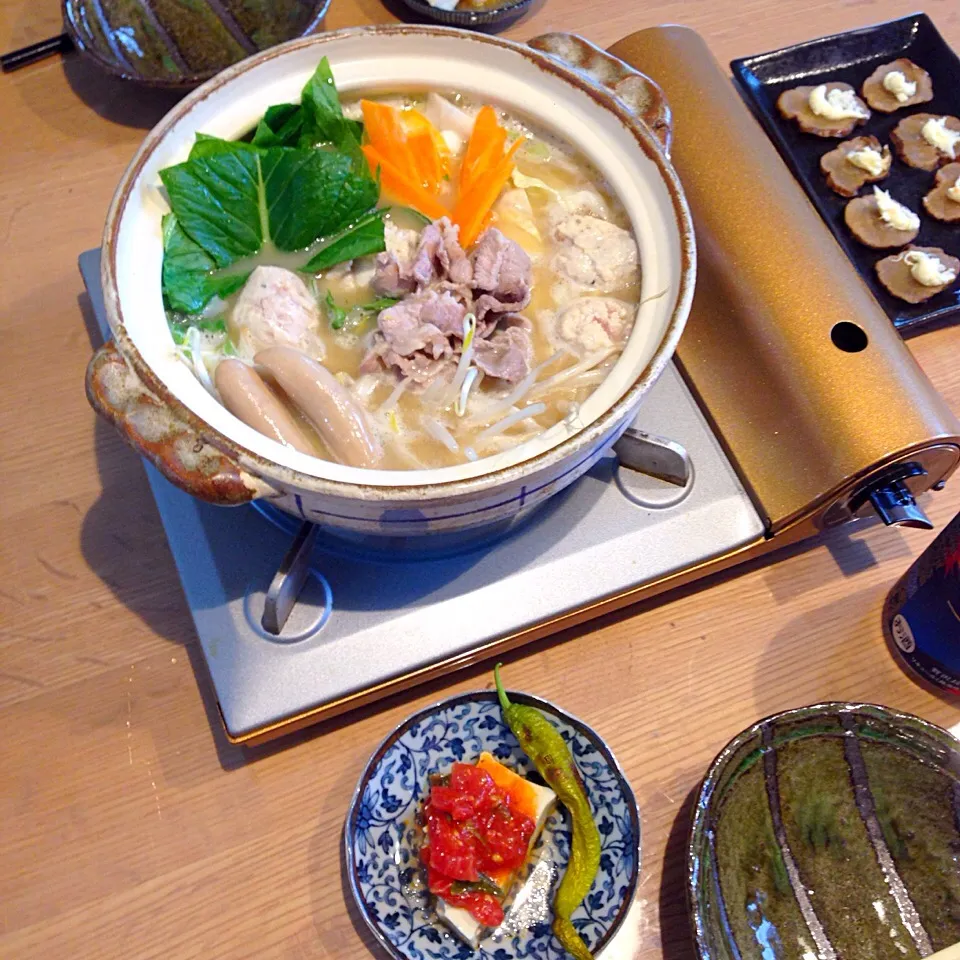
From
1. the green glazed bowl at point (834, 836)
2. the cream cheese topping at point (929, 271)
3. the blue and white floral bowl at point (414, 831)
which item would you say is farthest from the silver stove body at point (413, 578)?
the cream cheese topping at point (929, 271)

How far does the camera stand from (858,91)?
2.11m

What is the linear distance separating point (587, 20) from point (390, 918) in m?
2.09

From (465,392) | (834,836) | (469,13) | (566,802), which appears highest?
(469,13)

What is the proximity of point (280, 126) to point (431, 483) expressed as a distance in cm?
75

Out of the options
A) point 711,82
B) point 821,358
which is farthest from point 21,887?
point 711,82

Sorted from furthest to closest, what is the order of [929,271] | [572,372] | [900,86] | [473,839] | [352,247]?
[900,86]
[929,271]
[352,247]
[572,372]
[473,839]

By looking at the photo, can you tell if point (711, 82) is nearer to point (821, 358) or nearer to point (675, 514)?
point (821, 358)

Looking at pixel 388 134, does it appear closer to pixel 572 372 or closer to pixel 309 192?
pixel 309 192

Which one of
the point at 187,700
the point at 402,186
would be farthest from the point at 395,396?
the point at 187,700

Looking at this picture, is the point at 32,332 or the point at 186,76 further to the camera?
the point at 186,76

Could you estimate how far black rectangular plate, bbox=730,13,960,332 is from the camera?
1891mm

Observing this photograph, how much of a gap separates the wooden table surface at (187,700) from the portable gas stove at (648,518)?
118 mm

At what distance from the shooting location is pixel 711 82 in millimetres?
1698

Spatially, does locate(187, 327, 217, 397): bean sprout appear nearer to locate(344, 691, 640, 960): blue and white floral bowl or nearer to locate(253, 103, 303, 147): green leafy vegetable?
locate(253, 103, 303, 147): green leafy vegetable
